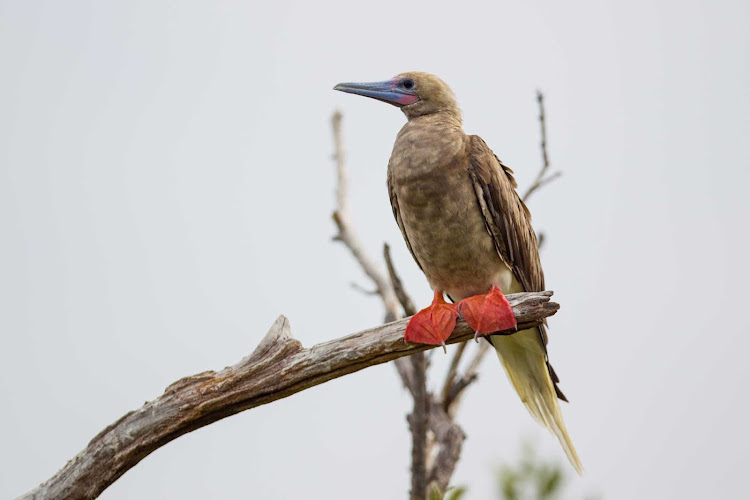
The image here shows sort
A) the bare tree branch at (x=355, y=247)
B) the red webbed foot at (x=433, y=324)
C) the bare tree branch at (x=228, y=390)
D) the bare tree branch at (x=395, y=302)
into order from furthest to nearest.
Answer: the bare tree branch at (x=355, y=247) < the bare tree branch at (x=395, y=302) < the red webbed foot at (x=433, y=324) < the bare tree branch at (x=228, y=390)

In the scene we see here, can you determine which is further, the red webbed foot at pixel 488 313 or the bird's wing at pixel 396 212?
the bird's wing at pixel 396 212

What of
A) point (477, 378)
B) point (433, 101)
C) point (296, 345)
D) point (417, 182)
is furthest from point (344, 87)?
point (477, 378)

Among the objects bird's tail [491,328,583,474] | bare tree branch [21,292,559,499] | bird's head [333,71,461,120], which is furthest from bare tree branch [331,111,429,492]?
bare tree branch [21,292,559,499]

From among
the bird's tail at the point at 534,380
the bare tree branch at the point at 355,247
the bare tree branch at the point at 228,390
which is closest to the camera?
the bare tree branch at the point at 228,390

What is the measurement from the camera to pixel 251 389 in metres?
4.08

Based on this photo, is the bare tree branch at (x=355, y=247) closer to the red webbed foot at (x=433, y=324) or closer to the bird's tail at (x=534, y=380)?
the bird's tail at (x=534, y=380)

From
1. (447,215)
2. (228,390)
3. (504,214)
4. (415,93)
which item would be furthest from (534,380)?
(228,390)

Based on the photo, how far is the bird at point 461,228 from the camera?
14.8 feet

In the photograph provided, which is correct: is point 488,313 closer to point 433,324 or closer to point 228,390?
point 433,324

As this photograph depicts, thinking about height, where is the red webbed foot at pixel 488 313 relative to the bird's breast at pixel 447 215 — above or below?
below

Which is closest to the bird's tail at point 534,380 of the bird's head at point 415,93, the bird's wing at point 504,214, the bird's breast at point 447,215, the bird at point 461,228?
the bird at point 461,228

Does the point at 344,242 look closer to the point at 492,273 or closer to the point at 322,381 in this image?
the point at 492,273

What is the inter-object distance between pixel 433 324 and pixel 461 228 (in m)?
0.59

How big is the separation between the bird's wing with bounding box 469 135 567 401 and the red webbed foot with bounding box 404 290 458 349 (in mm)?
461
